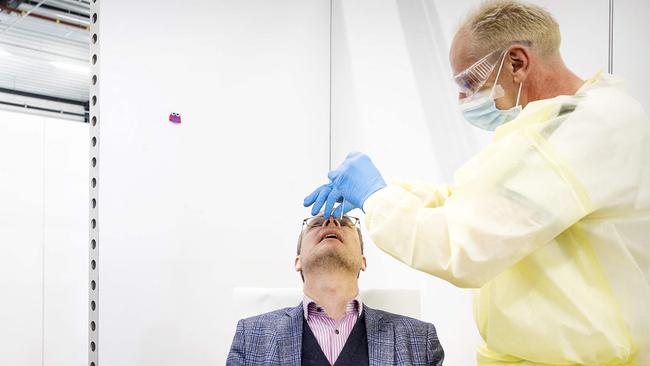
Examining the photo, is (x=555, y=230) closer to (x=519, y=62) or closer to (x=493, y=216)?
(x=493, y=216)

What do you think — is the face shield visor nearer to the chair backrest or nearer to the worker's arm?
the worker's arm

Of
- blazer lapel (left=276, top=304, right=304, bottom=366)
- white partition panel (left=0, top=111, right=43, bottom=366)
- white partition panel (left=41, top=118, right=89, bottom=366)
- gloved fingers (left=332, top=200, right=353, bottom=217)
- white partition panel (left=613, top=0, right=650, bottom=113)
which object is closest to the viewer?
gloved fingers (left=332, top=200, right=353, bottom=217)

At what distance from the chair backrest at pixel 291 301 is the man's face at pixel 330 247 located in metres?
0.12

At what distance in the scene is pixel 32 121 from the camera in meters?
3.78

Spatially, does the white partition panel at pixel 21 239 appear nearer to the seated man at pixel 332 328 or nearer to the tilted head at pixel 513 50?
the seated man at pixel 332 328

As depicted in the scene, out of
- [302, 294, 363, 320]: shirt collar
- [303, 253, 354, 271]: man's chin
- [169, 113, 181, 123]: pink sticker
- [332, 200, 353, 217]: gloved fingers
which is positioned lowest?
[302, 294, 363, 320]: shirt collar

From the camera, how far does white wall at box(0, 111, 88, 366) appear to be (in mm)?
3635

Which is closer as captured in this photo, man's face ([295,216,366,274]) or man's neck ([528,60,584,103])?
man's neck ([528,60,584,103])

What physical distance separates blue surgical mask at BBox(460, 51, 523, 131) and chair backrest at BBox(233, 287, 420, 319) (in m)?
0.93

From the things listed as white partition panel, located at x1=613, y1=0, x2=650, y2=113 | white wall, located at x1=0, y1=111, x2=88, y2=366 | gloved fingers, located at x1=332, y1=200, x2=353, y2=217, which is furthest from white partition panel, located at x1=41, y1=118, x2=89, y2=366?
white partition panel, located at x1=613, y1=0, x2=650, y2=113

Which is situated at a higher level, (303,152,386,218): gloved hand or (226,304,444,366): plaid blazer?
(303,152,386,218): gloved hand

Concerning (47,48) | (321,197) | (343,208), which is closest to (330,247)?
(343,208)

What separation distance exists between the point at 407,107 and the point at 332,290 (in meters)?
0.91

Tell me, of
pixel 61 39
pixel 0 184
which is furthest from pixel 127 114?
pixel 61 39
